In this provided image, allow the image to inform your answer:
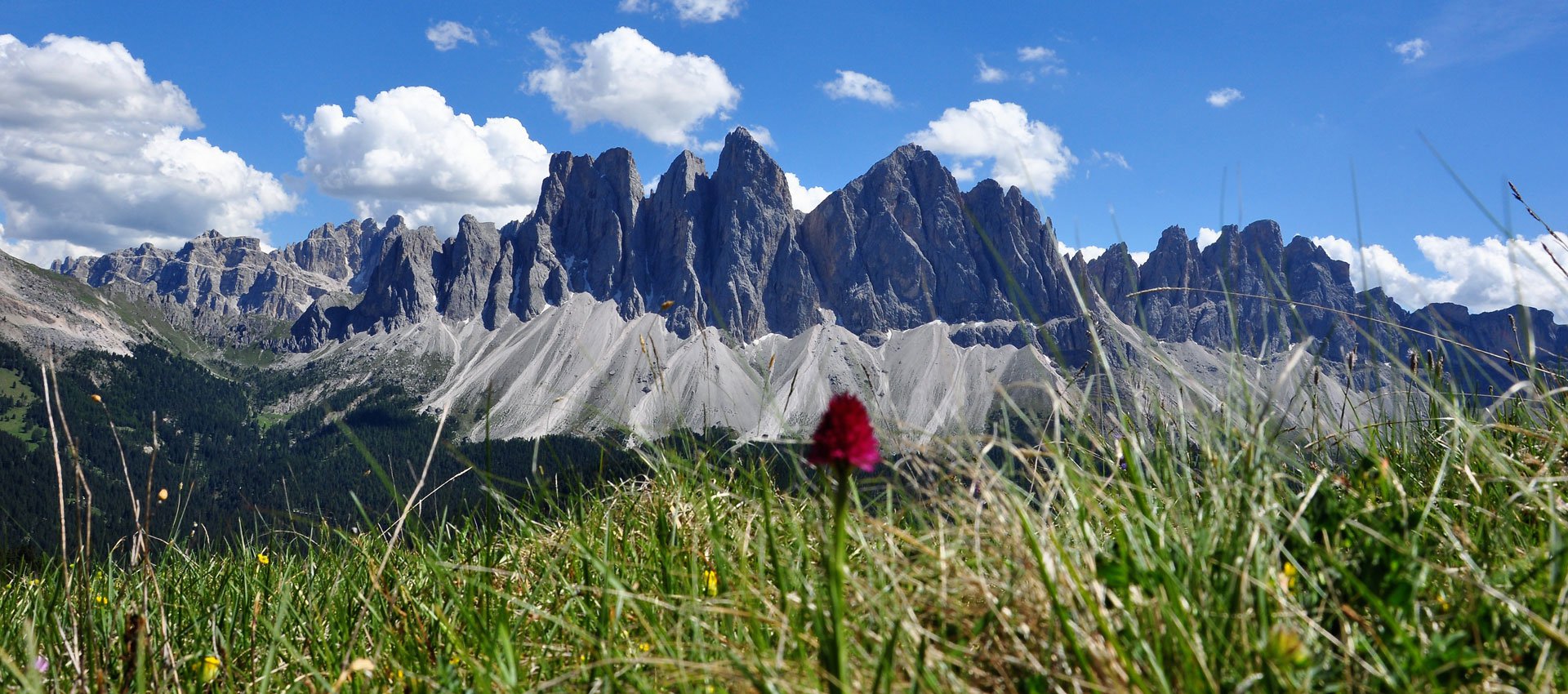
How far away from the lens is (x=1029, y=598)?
2117 mm


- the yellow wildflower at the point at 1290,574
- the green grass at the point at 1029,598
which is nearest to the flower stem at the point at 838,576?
the green grass at the point at 1029,598

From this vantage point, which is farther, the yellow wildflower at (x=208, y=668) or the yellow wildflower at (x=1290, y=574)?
the yellow wildflower at (x=208, y=668)

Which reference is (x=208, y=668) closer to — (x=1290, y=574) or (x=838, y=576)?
(x=838, y=576)

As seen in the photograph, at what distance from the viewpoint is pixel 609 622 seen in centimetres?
280

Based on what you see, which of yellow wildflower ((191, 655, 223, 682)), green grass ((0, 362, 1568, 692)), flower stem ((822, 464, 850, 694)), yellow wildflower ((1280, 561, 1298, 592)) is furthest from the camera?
yellow wildflower ((191, 655, 223, 682))

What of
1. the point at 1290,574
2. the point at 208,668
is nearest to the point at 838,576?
the point at 1290,574

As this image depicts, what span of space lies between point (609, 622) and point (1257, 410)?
223 centimetres

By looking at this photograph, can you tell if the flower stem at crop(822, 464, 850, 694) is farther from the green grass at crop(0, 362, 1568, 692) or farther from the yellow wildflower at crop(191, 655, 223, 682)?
the yellow wildflower at crop(191, 655, 223, 682)

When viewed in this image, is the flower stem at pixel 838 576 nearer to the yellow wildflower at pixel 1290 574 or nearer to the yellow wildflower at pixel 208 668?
the yellow wildflower at pixel 1290 574

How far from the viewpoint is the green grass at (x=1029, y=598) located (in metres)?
1.89

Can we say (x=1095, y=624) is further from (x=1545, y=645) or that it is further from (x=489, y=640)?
(x=489, y=640)

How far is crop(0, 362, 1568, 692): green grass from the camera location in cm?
189

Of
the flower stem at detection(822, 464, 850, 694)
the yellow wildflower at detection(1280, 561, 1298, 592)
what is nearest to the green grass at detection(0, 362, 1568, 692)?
the yellow wildflower at detection(1280, 561, 1298, 592)

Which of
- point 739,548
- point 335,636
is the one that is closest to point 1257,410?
point 739,548
